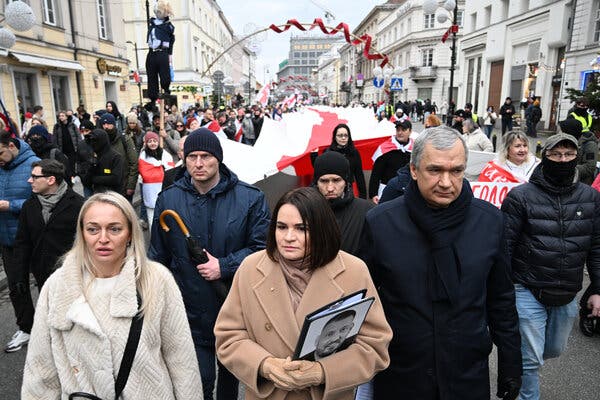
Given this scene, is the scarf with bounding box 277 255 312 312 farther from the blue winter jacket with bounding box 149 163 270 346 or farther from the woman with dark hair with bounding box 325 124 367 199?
the woman with dark hair with bounding box 325 124 367 199

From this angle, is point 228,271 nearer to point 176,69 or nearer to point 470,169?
point 470,169

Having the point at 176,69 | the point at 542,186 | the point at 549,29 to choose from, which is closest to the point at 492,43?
the point at 549,29

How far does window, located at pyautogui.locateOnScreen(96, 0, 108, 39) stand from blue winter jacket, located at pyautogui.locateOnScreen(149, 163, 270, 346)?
79.9ft

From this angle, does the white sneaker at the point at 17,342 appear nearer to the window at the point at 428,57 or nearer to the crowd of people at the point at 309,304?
the crowd of people at the point at 309,304

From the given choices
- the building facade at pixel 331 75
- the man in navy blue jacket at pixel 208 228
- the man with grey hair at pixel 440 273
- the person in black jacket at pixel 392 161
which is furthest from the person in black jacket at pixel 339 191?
the building facade at pixel 331 75

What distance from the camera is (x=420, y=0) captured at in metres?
49.8

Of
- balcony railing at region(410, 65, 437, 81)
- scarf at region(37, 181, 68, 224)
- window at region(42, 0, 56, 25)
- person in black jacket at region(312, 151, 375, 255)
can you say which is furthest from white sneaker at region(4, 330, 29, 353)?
balcony railing at region(410, 65, 437, 81)

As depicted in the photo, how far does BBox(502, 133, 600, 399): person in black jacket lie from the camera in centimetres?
274

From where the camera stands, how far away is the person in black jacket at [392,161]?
5.98m

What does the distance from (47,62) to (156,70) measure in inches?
507

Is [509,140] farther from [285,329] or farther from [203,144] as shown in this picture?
[285,329]

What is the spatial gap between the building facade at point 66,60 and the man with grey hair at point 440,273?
15.0m

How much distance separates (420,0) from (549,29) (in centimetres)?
2980

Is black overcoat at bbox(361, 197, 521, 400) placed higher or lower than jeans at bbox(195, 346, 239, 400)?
higher
